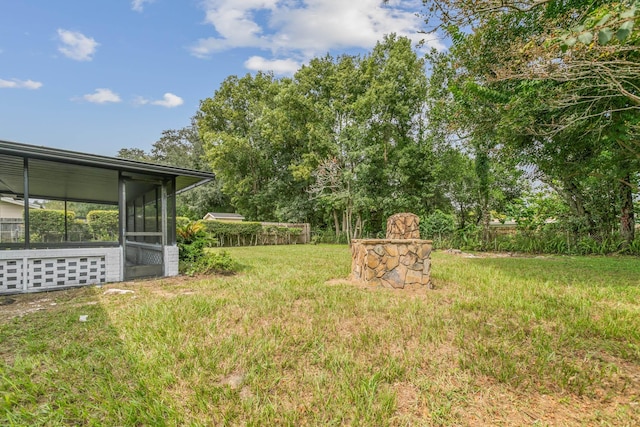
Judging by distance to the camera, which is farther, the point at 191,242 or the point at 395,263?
the point at 191,242

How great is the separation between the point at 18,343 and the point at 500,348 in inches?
181

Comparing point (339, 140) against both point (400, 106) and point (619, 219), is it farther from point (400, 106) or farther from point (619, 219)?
point (619, 219)

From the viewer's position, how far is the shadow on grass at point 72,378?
1833 mm

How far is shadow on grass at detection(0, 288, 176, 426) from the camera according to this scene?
1833 mm

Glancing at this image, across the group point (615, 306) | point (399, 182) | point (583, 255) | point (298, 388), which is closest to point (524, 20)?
point (615, 306)

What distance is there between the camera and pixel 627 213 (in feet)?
33.3

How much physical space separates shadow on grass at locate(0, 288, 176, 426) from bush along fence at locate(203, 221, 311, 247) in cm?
1206

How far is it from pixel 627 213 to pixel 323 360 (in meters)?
13.0

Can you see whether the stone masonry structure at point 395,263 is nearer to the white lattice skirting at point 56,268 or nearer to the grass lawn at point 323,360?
the grass lawn at point 323,360

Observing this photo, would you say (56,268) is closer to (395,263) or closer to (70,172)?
(70,172)

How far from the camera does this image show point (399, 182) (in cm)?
1730

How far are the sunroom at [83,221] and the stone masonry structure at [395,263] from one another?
13.4ft

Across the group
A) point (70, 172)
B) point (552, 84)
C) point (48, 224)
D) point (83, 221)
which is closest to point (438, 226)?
point (552, 84)

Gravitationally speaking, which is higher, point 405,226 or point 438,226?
point 405,226
